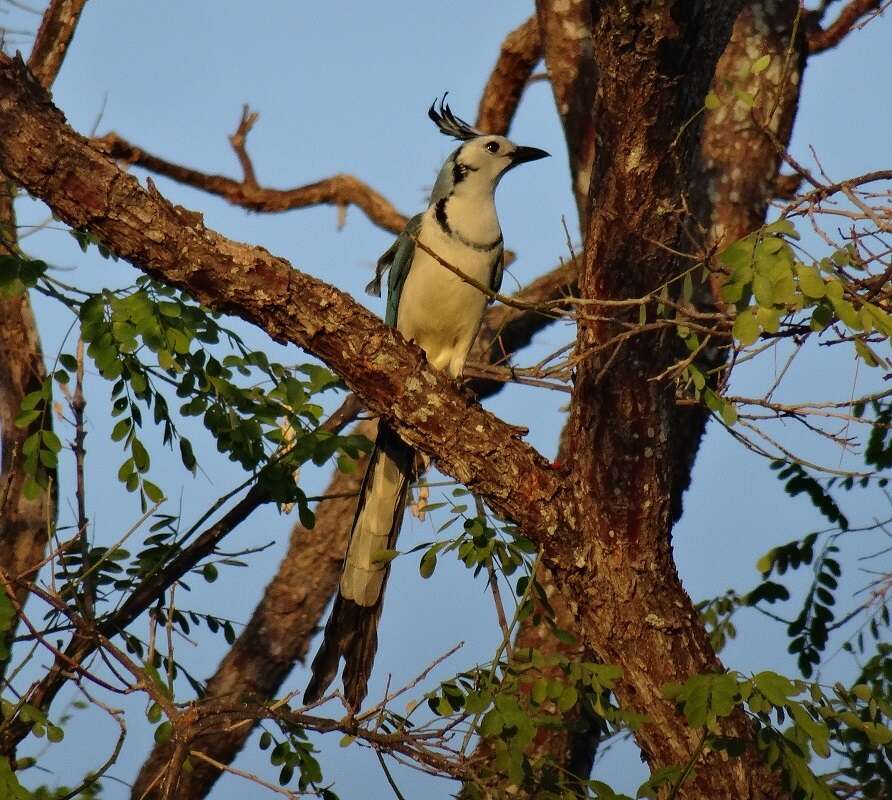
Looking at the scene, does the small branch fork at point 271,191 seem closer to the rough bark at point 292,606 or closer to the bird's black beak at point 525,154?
the rough bark at point 292,606

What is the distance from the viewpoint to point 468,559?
2.73 metres

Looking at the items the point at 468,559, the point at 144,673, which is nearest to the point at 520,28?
the point at 468,559

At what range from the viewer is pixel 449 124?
4.20m

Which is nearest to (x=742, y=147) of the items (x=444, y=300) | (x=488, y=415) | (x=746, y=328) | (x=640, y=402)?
(x=444, y=300)

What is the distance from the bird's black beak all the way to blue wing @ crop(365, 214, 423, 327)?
443mm

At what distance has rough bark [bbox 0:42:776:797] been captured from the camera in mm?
2594

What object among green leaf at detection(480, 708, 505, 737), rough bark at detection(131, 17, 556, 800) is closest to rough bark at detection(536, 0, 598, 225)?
rough bark at detection(131, 17, 556, 800)

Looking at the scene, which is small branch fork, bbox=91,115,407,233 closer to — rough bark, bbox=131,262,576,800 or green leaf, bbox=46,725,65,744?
rough bark, bbox=131,262,576,800

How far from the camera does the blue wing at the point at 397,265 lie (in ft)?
12.3

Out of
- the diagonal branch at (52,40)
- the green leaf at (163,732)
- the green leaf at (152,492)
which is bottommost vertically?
the green leaf at (163,732)

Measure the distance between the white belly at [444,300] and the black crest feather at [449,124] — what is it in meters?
0.61

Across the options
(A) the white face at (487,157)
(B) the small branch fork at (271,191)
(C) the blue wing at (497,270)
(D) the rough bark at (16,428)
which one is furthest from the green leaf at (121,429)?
(B) the small branch fork at (271,191)

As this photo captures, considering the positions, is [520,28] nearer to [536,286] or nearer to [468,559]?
[536,286]

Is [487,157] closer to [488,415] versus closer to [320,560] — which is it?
[488,415]
